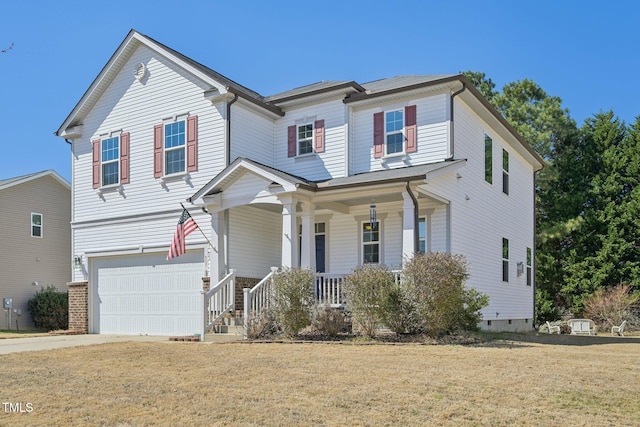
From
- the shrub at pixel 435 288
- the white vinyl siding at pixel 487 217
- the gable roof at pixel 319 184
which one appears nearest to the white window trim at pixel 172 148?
the gable roof at pixel 319 184

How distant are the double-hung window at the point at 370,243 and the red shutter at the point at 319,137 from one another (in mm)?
2512

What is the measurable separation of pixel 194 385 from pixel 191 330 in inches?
396

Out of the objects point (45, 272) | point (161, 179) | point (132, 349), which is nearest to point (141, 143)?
point (161, 179)

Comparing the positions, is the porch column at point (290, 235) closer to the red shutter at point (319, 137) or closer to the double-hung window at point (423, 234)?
the red shutter at point (319, 137)

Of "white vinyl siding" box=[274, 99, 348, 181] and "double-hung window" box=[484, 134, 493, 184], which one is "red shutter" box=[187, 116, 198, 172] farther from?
"double-hung window" box=[484, 134, 493, 184]

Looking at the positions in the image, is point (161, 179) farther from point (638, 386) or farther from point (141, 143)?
point (638, 386)

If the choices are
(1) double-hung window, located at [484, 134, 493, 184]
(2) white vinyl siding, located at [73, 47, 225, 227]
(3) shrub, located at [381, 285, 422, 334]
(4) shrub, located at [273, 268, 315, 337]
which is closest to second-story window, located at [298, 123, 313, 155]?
(2) white vinyl siding, located at [73, 47, 225, 227]

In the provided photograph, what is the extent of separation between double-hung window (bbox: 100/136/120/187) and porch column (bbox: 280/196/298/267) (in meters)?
7.23

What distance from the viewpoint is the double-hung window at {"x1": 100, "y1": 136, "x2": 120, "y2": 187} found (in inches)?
808

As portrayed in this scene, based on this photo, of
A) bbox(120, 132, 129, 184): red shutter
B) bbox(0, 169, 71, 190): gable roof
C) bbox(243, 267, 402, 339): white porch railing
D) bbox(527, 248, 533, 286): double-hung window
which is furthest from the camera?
bbox(0, 169, 71, 190): gable roof

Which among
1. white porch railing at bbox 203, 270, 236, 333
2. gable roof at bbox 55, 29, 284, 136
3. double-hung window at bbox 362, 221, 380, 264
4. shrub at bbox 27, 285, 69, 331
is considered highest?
gable roof at bbox 55, 29, 284, 136

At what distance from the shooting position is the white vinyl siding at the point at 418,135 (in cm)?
1694

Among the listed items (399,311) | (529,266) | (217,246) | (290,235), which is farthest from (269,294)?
(529,266)

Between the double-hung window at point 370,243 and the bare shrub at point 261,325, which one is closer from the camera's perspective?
the bare shrub at point 261,325
